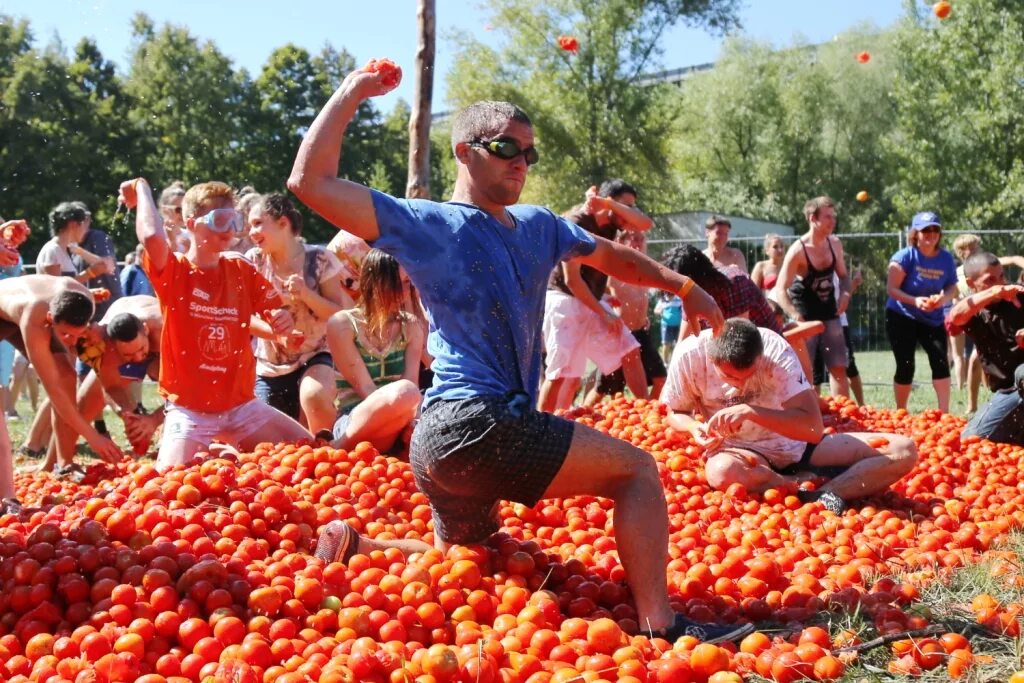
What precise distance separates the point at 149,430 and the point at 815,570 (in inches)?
170

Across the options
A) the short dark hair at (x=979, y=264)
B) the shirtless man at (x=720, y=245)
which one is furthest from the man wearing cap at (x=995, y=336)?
the shirtless man at (x=720, y=245)

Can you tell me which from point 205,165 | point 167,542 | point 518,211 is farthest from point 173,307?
point 205,165

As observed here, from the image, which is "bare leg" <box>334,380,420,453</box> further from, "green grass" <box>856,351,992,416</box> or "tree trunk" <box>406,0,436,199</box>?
"tree trunk" <box>406,0,436,199</box>

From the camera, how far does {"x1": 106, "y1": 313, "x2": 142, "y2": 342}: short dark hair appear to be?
7520 mm

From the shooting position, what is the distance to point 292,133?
46.9 m

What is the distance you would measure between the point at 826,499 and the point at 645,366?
4597 millimetres

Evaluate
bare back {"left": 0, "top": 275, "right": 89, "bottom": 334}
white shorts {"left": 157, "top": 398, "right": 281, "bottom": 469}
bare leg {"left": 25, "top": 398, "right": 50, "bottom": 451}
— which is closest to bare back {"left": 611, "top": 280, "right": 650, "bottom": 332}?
white shorts {"left": 157, "top": 398, "right": 281, "bottom": 469}

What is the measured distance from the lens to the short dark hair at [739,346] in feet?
17.8

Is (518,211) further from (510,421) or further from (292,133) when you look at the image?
(292,133)

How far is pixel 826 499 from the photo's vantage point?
579 cm

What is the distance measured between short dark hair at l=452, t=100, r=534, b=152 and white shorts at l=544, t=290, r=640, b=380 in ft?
15.4

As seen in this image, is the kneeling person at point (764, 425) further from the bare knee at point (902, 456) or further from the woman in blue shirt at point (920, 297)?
the woman in blue shirt at point (920, 297)

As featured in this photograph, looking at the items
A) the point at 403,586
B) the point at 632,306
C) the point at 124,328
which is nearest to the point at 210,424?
the point at 124,328

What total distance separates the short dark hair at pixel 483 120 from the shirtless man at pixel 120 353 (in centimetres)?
391
